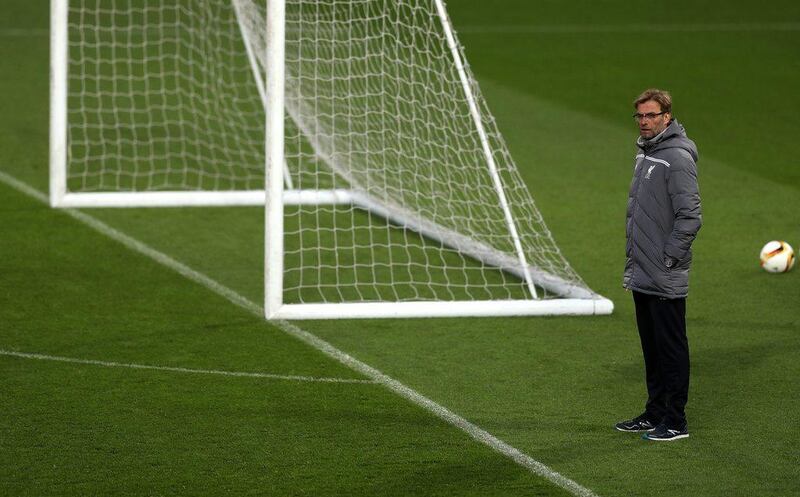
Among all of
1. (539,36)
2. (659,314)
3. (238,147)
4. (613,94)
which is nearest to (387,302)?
(659,314)

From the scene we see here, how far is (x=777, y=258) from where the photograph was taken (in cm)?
1077

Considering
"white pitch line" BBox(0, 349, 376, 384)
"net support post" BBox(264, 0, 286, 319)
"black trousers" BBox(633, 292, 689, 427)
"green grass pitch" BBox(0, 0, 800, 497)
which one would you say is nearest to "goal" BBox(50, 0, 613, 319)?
"net support post" BBox(264, 0, 286, 319)

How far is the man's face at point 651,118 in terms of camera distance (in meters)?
6.97

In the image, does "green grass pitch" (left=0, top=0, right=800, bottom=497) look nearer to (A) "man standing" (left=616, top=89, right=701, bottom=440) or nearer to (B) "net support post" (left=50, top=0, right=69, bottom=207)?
(B) "net support post" (left=50, top=0, right=69, bottom=207)

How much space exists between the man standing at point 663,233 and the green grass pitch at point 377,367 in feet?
1.58

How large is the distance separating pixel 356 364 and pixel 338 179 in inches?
214

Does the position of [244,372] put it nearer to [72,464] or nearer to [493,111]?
[72,464]

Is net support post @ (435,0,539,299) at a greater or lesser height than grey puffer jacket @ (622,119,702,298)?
greater

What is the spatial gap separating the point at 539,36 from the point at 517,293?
13.6 m

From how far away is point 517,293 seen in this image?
33.9ft

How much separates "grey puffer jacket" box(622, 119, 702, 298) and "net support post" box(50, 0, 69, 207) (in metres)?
6.66

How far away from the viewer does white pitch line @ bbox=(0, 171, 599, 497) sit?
22.7 feet

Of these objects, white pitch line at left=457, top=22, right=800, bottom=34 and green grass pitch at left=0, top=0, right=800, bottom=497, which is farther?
white pitch line at left=457, top=22, right=800, bottom=34

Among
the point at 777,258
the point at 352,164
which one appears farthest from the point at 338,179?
the point at 777,258
